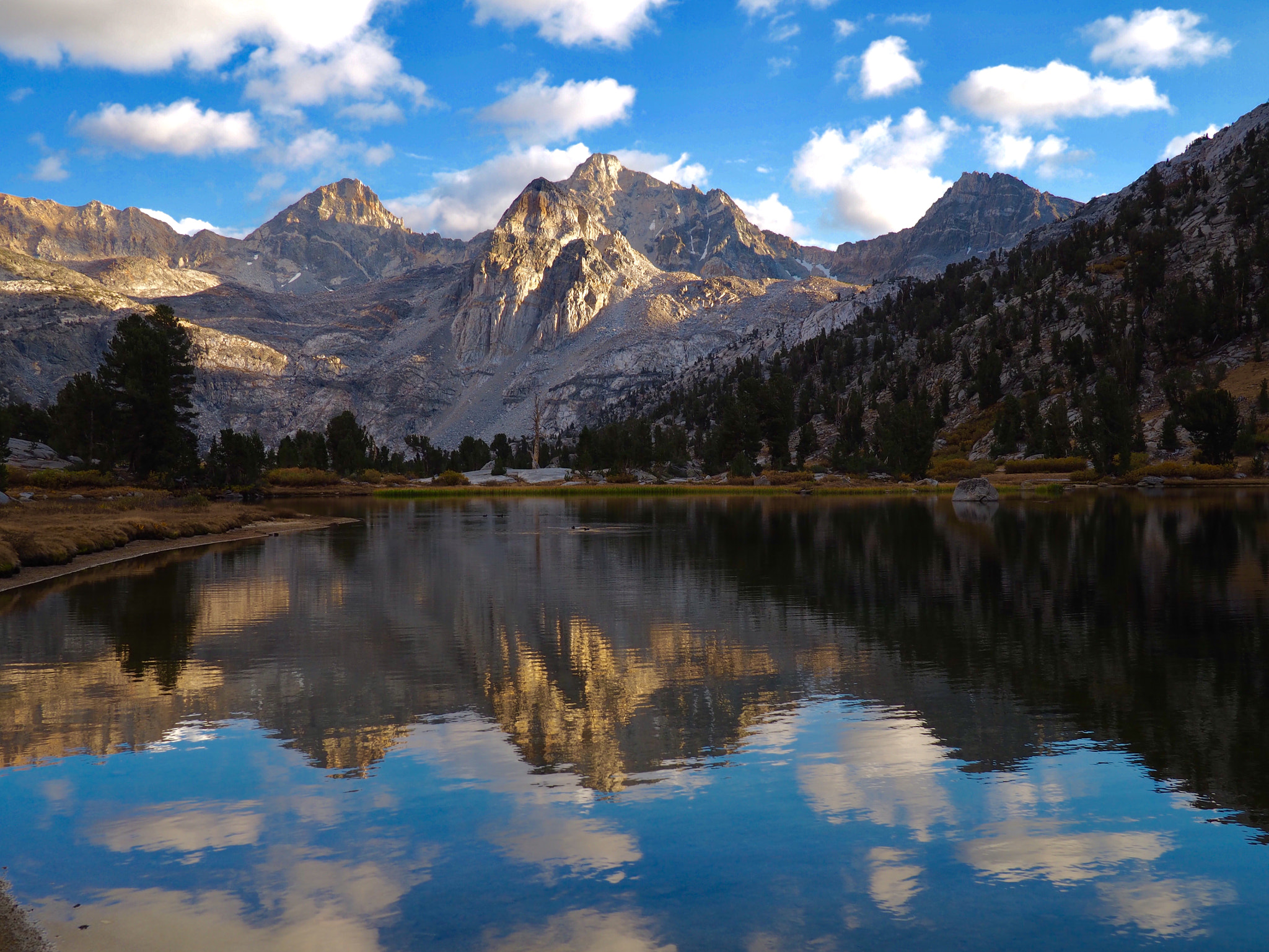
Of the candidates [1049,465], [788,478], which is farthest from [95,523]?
[1049,465]

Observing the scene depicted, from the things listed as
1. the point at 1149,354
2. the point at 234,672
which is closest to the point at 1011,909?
the point at 234,672

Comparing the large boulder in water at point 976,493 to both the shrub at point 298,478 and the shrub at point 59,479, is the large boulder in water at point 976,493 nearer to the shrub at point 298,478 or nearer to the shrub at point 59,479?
the shrub at point 59,479

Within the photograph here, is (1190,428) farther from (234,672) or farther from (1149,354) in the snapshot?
(234,672)

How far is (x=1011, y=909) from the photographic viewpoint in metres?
6.30

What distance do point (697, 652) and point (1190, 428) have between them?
97.7m

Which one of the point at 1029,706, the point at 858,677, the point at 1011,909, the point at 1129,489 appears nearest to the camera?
the point at 1011,909

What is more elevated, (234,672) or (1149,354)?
(1149,354)

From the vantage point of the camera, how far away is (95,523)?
122ft

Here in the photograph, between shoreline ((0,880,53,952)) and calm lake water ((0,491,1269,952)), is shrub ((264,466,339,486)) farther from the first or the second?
shoreline ((0,880,53,952))

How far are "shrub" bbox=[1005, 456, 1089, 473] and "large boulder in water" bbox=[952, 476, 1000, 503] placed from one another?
3952 cm

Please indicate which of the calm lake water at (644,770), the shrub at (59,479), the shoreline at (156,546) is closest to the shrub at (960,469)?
the shoreline at (156,546)

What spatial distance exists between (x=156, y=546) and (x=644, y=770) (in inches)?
1366

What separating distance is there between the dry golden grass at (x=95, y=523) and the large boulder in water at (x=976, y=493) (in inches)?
2092

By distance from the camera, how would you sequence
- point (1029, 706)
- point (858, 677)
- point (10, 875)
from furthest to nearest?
point (858, 677) < point (1029, 706) < point (10, 875)
